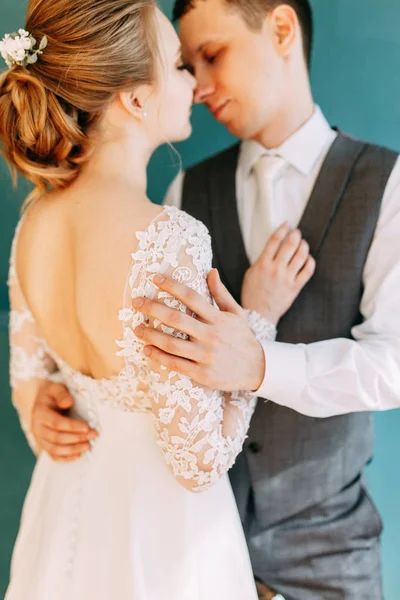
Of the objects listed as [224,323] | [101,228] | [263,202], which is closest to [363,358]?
[224,323]

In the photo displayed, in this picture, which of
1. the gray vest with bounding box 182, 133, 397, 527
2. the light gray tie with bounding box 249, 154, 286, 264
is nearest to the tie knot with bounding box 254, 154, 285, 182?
the light gray tie with bounding box 249, 154, 286, 264

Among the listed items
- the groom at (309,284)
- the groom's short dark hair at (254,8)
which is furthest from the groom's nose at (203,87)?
the groom's short dark hair at (254,8)

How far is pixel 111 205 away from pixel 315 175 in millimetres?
620

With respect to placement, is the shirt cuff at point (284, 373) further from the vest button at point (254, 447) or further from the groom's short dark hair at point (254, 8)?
the groom's short dark hair at point (254, 8)

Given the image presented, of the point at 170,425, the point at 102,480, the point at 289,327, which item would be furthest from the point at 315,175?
the point at 102,480

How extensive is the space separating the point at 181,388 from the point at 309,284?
1.66 feet

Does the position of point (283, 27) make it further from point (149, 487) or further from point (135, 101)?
point (149, 487)

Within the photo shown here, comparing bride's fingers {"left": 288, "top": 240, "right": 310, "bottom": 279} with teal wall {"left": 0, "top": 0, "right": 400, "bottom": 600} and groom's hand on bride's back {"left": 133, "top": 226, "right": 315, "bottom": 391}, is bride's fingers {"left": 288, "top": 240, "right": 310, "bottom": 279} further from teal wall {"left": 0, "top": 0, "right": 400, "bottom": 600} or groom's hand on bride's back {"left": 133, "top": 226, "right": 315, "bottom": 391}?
teal wall {"left": 0, "top": 0, "right": 400, "bottom": 600}

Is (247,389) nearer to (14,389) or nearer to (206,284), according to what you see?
(206,284)

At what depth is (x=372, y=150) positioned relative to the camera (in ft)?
4.87

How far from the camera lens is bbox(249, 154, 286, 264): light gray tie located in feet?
5.21

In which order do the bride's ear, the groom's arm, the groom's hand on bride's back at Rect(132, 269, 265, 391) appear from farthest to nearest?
the groom's arm → the bride's ear → the groom's hand on bride's back at Rect(132, 269, 265, 391)

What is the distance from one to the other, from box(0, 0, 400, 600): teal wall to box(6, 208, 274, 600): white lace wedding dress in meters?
0.70

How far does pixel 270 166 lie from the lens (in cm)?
162
